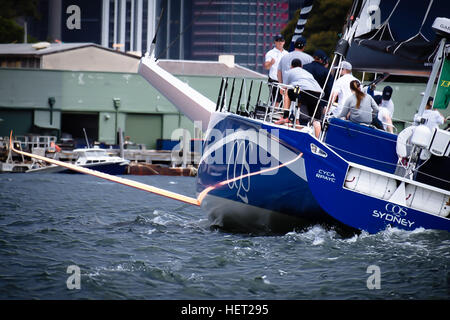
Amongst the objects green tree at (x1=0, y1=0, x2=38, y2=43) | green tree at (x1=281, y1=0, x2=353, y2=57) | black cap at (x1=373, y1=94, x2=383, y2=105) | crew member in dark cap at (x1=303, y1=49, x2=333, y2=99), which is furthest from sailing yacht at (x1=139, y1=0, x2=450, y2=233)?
green tree at (x1=0, y1=0, x2=38, y2=43)

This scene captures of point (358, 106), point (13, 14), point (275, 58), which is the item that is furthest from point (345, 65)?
point (13, 14)

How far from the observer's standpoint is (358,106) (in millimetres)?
11156

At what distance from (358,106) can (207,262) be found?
3302mm

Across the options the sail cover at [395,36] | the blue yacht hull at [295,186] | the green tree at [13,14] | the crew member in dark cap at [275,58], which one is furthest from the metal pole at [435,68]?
the green tree at [13,14]

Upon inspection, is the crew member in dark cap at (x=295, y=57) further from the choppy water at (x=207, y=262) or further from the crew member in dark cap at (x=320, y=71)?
the choppy water at (x=207, y=262)

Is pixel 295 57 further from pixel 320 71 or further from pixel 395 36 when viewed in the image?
pixel 395 36

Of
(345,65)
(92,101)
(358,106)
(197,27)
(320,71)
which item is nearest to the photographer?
(358,106)

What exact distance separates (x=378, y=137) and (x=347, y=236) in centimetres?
149

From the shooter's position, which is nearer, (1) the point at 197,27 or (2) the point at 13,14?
(2) the point at 13,14

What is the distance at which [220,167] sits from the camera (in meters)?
11.7

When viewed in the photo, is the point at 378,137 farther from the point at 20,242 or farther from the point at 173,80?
the point at 20,242

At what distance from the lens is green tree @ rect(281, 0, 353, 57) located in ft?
141

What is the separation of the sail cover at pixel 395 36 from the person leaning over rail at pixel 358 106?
74cm

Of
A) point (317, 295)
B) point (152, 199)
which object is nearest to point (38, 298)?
point (317, 295)
